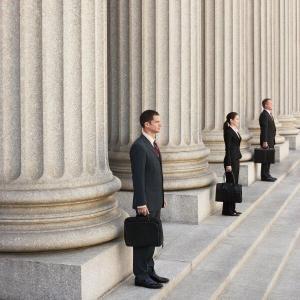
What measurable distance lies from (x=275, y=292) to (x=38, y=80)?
476 cm

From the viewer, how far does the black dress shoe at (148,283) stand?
8.80 metres

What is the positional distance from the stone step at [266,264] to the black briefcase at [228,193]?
0.98 metres

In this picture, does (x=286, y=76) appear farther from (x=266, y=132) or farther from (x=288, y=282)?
(x=288, y=282)

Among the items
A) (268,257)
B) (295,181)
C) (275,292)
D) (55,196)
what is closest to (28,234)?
(55,196)

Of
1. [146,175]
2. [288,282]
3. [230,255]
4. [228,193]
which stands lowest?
[288,282]

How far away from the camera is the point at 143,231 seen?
8.66m

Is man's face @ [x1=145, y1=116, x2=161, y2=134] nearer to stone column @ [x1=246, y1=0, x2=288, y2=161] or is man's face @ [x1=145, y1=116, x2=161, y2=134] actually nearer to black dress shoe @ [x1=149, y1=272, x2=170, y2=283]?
Answer: black dress shoe @ [x1=149, y1=272, x2=170, y2=283]

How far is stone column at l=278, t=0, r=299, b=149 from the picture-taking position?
26.8 m

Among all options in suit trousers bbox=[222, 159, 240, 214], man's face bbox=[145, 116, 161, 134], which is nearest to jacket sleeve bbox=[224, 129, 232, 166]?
suit trousers bbox=[222, 159, 240, 214]

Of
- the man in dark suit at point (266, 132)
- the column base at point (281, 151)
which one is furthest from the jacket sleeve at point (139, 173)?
the column base at point (281, 151)

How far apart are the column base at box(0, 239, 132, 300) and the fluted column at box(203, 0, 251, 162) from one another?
937cm

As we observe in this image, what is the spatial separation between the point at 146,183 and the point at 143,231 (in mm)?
741

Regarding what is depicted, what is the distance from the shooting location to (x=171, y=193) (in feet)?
43.9

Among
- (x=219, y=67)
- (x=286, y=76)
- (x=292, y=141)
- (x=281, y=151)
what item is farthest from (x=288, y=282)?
(x=292, y=141)
